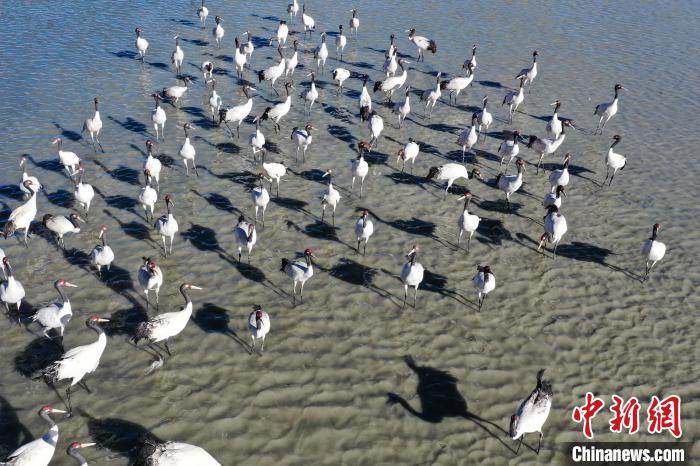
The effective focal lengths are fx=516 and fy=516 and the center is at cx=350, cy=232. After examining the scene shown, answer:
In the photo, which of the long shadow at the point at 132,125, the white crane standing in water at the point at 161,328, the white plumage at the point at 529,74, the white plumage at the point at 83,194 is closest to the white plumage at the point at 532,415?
the white crane standing in water at the point at 161,328

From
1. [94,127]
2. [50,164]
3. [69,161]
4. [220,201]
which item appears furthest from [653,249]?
[50,164]

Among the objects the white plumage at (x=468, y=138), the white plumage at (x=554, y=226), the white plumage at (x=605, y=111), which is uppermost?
the white plumage at (x=605, y=111)

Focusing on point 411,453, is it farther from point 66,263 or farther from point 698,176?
point 698,176

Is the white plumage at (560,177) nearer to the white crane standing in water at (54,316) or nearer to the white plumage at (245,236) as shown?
the white plumage at (245,236)

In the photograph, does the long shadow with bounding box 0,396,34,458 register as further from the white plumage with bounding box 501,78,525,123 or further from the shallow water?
the white plumage with bounding box 501,78,525,123

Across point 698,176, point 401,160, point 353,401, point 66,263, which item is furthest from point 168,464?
point 698,176

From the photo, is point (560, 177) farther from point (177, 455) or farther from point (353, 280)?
point (177, 455)

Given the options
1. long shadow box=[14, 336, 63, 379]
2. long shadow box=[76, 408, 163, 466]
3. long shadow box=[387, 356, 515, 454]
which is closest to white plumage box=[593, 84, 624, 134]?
long shadow box=[387, 356, 515, 454]
